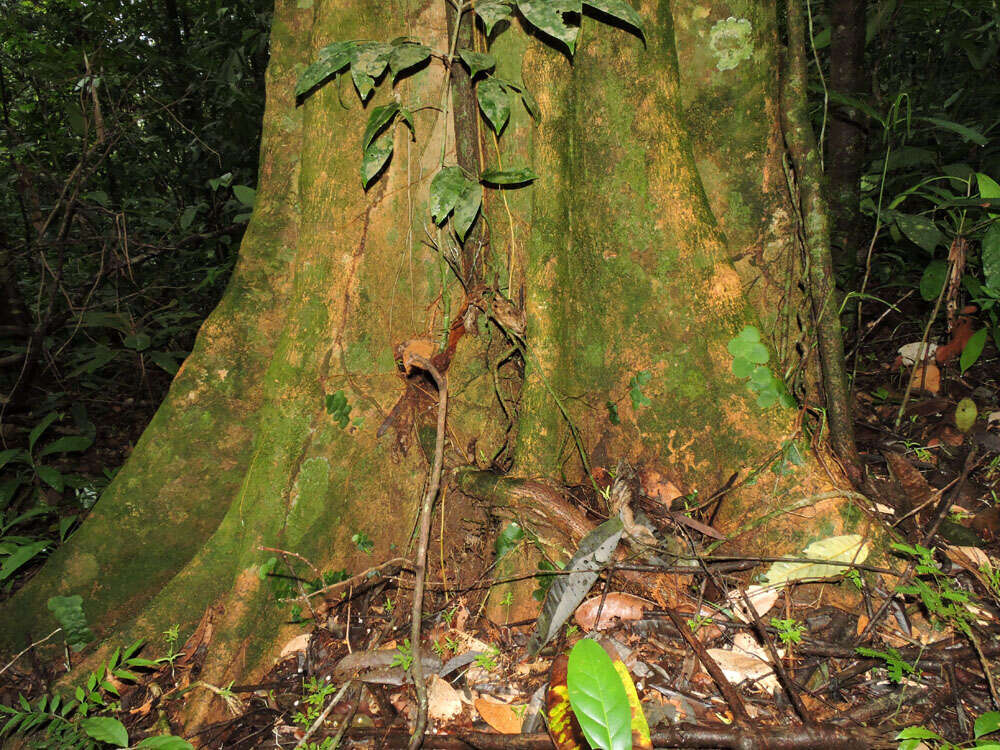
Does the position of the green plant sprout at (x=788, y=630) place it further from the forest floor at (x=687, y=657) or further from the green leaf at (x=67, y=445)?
the green leaf at (x=67, y=445)

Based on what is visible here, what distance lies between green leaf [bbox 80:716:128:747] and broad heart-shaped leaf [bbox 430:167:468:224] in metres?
1.54

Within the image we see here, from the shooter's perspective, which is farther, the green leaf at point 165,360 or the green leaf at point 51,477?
the green leaf at point 165,360

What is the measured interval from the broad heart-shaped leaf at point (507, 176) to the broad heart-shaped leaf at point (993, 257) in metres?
1.62

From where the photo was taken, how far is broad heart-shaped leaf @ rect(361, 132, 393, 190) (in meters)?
1.85

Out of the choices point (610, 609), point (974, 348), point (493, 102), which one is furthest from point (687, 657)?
point (974, 348)

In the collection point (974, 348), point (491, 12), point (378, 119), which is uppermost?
point (491, 12)

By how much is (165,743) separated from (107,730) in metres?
A: 0.18

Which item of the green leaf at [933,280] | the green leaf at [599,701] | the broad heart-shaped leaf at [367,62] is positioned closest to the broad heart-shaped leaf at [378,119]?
the broad heart-shaped leaf at [367,62]

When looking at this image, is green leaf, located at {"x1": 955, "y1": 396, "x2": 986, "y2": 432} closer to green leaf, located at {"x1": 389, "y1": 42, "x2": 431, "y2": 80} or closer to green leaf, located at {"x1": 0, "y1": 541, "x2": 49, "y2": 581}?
green leaf, located at {"x1": 389, "y1": 42, "x2": 431, "y2": 80}

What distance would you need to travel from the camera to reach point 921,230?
8.46 feet

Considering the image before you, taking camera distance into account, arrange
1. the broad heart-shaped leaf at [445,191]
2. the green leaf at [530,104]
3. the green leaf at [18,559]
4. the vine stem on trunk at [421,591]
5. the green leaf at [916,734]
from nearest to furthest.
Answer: the green leaf at [916,734] → the vine stem on trunk at [421,591] → the broad heart-shaped leaf at [445,191] → the green leaf at [530,104] → the green leaf at [18,559]

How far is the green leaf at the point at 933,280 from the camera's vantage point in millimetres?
2770

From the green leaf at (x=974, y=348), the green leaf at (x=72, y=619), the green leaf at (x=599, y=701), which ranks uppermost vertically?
the green leaf at (x=974, y=348)

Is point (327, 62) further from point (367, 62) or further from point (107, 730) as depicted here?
point (107, 730)
